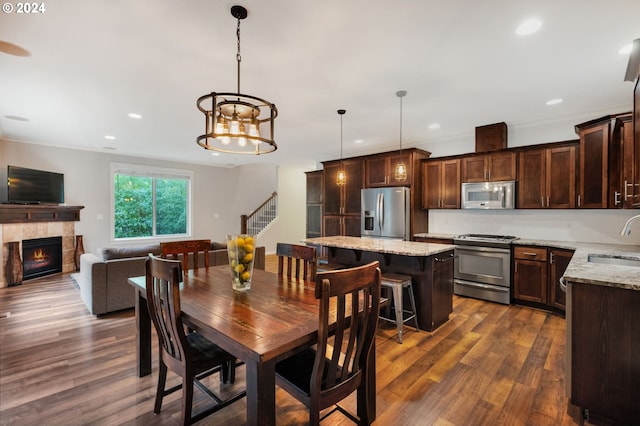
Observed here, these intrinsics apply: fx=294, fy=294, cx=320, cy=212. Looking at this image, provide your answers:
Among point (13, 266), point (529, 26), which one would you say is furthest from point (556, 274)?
point (13, 266)

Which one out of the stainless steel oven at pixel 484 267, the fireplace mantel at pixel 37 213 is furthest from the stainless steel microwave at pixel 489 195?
the fireplace mantel at pixel 37 213

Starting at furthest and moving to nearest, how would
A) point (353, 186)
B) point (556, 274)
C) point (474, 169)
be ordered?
1. point (353, 186)
2. point (474, 169)
3. point (556, 274)

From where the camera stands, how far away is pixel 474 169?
4691 millimetres

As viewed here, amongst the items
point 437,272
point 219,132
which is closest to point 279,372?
point 219,132

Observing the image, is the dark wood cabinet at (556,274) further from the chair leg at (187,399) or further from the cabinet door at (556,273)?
the chair leg at (187,399)

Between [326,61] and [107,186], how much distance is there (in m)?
6.42

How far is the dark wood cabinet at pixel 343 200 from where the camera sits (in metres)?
5.89

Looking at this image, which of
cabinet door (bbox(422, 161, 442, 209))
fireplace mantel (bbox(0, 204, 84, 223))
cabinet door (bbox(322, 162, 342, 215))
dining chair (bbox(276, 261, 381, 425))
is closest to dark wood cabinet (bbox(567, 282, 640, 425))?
dining chair (bbox(276, 261, 381, 425))

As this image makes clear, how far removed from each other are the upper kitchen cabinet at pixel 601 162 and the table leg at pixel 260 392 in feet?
13.6

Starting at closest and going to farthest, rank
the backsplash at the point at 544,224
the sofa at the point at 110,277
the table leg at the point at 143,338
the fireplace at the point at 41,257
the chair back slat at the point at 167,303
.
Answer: the chair back slat at the point at 167,303
the table leg at the point at 143,338
the sofa at the point at 110,277
the backsplash at the point at 544,224
the fireplace at the point at 41,257

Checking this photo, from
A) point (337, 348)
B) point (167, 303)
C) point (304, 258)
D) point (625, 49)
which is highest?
point (625, 49)

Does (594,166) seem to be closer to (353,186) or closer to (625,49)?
(625,49)

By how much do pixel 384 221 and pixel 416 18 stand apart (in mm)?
3610

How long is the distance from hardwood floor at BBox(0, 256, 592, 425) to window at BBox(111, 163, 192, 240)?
373cm
